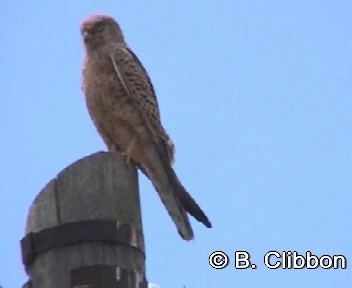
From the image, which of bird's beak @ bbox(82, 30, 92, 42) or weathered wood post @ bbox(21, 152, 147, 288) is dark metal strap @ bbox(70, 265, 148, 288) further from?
bird's beak @ bbox(82, 30, 92, 42)

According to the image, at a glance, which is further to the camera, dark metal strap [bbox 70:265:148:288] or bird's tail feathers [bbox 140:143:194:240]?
bird's tail feathers [bbox 140:143:194:240]

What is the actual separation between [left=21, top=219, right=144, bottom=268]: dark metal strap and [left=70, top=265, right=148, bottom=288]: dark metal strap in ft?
0.26

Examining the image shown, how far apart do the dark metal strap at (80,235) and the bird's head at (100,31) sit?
10.4ft

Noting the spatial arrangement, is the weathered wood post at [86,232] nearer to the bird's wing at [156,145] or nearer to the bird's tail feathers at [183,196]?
the bird's tail feathers at [183,196]

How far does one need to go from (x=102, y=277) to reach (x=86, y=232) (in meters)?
0.14

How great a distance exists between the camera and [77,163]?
244 cm

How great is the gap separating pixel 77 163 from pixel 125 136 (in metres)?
2.45

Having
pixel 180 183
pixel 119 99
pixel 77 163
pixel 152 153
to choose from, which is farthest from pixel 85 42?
pixel 77 163

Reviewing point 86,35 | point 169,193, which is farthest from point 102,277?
point 86,35

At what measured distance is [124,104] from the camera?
16.2 feet

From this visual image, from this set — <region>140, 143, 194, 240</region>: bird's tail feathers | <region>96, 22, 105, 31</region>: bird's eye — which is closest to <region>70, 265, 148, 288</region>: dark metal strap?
<region>140, 143, 194, 240</region>: bird's tail feathers

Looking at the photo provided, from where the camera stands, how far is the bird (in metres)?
4.65

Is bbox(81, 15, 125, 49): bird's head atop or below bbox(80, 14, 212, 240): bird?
atop

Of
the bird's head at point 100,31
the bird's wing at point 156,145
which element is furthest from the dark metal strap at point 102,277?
the bird's head at point 100,31
